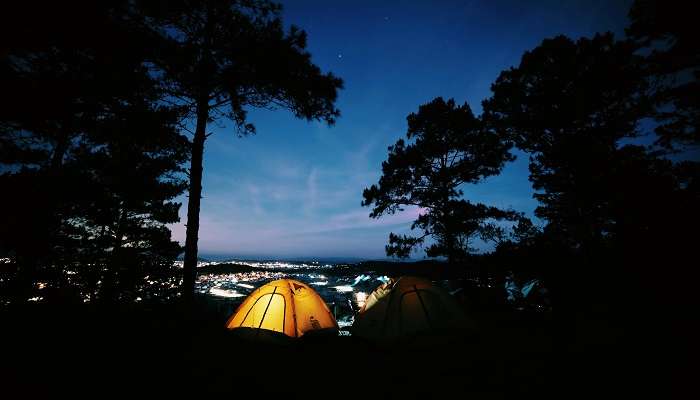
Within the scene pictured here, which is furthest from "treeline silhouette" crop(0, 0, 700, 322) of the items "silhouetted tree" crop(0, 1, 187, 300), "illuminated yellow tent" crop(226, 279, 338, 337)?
"illuminated yellow tent" crop(226, 279, 338, 337)

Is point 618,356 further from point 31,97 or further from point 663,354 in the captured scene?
point 31,97

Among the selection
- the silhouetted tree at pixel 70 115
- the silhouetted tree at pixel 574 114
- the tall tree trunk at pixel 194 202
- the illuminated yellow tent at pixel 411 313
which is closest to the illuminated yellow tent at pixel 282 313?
the illuminated yellow tent at pixel 411 313

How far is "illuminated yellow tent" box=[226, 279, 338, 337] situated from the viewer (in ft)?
21.4

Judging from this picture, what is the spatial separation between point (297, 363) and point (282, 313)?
1.27m

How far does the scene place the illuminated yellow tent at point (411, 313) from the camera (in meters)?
6.33

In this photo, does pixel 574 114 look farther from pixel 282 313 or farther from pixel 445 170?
pixel 282 313

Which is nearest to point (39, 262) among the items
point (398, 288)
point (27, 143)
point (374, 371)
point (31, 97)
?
point (31, 97)

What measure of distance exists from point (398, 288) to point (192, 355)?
4.76 metres

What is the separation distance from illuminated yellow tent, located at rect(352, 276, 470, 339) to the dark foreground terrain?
27cm

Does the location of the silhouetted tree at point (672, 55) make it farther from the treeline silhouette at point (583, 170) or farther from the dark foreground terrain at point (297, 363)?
the dark foreground terrain at point (297, 363)

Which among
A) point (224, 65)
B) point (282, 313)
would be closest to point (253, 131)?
point (224, 65)

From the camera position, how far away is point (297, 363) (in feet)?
18.7

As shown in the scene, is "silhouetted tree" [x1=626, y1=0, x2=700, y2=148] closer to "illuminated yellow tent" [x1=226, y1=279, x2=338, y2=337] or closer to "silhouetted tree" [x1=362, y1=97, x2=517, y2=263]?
"silhouetted tree" [x1=362, y1=97, x2=517, y2=263]

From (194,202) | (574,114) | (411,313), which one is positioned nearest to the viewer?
(411,313)
